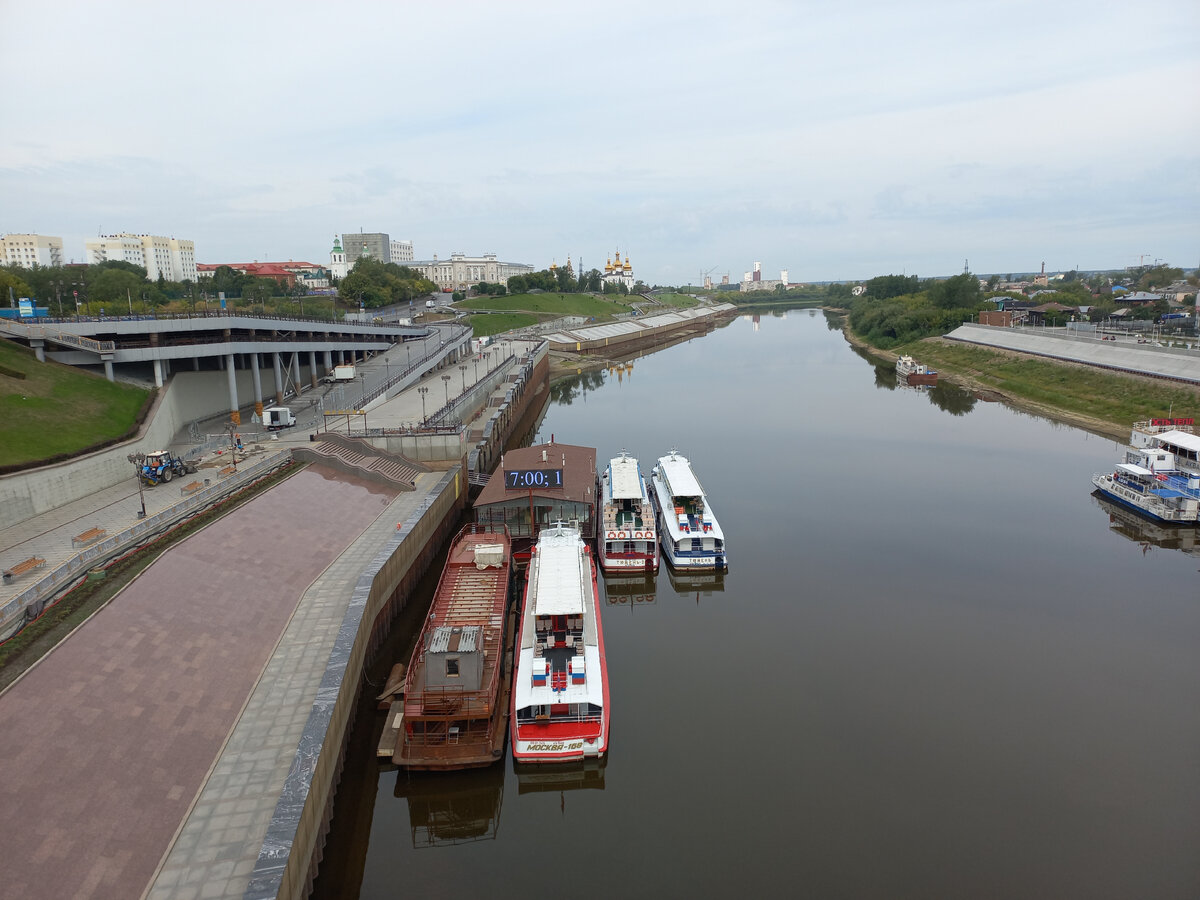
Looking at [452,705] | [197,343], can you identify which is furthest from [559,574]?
[197,343]

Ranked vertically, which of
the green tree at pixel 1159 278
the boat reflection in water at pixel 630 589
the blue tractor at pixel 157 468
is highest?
the green tree at pixel 1159 278

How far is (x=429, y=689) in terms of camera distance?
60.6ft

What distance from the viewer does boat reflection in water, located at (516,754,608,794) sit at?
18.0 m

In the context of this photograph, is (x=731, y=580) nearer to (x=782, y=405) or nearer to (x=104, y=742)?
(x=104, y=742)

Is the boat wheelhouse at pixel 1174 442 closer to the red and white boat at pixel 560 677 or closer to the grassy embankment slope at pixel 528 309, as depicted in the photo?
the red and white boat at pixel 560 677

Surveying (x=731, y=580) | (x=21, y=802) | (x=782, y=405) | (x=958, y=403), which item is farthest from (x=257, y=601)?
(x=958, y=403)

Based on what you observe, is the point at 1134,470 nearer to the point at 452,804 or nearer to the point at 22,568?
the point at 452,804

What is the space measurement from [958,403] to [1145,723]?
5609cm

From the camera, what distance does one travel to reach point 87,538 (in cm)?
2342

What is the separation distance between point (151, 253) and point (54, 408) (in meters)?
162

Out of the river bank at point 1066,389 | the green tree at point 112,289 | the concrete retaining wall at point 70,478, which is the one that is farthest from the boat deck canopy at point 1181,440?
the green tree at point 112,289

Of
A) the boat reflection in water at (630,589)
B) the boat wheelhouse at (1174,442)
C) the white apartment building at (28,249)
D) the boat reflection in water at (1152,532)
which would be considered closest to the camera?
the boat reflection in water at (630,589)

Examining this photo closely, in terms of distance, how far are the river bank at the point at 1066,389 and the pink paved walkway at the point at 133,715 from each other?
5945 cm

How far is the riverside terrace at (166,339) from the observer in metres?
36.7
